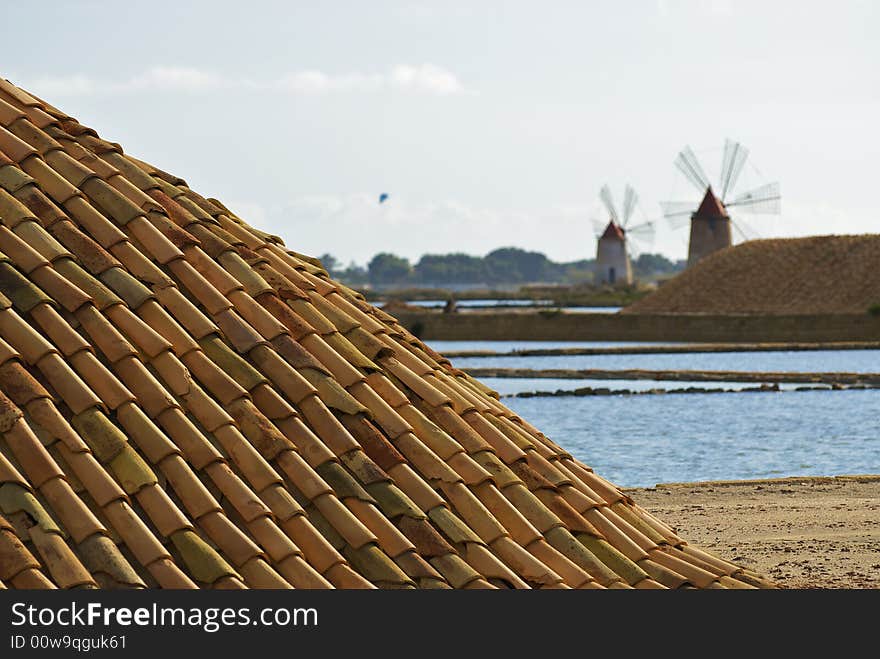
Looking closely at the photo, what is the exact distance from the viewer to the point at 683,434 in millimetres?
21719

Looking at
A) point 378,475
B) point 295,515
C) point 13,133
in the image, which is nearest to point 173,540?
point 295,515

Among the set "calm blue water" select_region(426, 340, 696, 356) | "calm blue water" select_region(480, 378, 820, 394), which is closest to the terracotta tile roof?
"calm blue water" select_region(480, 378, 820, 394)

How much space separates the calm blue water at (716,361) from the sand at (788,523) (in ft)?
73.5

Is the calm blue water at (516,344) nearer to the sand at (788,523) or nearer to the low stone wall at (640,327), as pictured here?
the low stone wall at (640,327)

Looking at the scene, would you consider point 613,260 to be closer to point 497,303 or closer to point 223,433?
point 497,303

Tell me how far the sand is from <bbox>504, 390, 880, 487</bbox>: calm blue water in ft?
9.35

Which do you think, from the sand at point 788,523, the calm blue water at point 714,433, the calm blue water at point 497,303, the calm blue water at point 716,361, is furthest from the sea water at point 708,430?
the calm blue water at point 497,303

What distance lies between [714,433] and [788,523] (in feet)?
37.6

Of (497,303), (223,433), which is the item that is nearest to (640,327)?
(497,303)

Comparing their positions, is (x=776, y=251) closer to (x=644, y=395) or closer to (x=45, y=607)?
(x=644, y=395)

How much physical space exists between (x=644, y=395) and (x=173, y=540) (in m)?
25.2

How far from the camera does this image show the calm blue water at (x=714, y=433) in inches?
688

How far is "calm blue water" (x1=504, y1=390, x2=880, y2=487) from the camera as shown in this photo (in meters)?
17.5

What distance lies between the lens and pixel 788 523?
10.4 m
